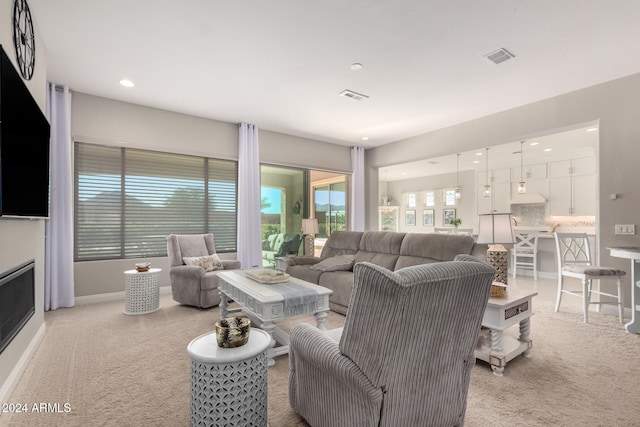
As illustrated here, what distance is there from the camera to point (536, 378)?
7.02ft

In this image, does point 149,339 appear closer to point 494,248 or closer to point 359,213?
point 494,248

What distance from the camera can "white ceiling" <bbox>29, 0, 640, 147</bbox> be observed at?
2.40 metres

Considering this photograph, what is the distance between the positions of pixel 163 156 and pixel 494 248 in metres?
4.55

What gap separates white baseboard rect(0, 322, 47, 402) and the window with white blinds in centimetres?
166

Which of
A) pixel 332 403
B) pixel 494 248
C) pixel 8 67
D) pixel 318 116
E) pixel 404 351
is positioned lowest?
pixel 332 403

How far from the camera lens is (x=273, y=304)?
7.45 ft

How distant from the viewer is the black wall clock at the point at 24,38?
2.06 metres

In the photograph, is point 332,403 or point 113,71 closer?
point 332,403

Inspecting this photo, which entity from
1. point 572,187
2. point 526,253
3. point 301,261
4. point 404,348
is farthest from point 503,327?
point 572,187

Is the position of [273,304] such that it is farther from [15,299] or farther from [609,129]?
[609,129]

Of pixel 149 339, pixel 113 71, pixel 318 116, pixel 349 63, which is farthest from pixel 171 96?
pixel 149 339

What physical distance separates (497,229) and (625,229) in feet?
6.96

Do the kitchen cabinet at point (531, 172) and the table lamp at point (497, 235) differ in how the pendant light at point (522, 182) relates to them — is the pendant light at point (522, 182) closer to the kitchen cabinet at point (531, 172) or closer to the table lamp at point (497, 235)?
the kitchen cabinet at point (531, 172)

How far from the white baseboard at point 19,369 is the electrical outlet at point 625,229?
18.5 feet
